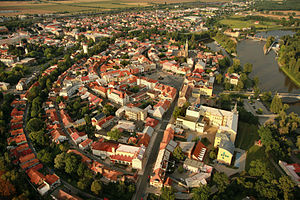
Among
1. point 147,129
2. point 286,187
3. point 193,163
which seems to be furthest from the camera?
point 147,129

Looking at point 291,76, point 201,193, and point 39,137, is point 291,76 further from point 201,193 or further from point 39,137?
point 39,137

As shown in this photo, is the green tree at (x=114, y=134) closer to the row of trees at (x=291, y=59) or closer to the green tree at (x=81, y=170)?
the green tree at (x=81, y=170)

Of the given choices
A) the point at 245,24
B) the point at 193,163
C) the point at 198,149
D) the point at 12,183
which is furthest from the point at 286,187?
the point at 245,24

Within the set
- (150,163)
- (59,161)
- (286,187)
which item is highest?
(286,187)

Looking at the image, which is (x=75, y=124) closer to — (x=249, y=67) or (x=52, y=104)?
(x=52, y=104)

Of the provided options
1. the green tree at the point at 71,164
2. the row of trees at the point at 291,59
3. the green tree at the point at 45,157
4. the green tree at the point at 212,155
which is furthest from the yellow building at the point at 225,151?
the row of trees at the point at 291,59

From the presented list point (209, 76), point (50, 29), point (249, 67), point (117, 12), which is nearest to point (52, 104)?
point (209, 76)
